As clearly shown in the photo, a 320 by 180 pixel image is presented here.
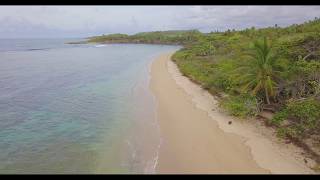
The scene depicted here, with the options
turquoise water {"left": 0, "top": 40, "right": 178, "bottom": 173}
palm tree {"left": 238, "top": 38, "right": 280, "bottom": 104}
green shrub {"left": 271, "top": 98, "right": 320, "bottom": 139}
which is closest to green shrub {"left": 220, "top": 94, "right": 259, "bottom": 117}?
palm tree {"left": 238, "top": 38, "right": 280, "bottom": 104}

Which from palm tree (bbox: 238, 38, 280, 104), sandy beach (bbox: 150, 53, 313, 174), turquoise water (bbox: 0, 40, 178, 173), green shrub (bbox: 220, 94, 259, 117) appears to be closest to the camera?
sandy beach (bbox: 150, 53, 313, 174)

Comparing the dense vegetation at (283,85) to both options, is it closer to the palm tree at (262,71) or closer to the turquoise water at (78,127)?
the palm tree at (262,71)

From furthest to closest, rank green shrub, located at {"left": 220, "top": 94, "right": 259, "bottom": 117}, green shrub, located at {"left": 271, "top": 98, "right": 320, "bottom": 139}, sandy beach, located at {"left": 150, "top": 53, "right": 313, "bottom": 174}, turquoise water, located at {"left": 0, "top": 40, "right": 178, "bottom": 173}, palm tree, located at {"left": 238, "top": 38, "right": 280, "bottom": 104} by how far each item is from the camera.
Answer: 1. palm tree, located at {"left": 238, "top": 38, "right": 280, "bottom": 104}
2. green shrub, located at {"left": 220, "top": 94, "right": 259, "bottom": 117}
3. green shrub, located at {"left": 271, "top": 98, "right": 320, "bottom": 139}
4. turquoise water, located at {"left": 0, "top": 40, "right": 178, "bottom": 173}
5. sandy beach, located at {"left": 150, "top": 53, "right": 313, "bottom": 174}

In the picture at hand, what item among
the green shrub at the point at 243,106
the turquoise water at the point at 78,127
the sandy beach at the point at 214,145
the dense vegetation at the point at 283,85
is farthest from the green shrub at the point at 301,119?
the turquoise water at the point at 78,127

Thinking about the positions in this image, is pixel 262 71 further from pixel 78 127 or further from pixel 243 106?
pixel 78 127

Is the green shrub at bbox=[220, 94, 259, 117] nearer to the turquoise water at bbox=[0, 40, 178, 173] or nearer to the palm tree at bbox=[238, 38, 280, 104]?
the palm tree at bbox=[238, 38, 280, 104]

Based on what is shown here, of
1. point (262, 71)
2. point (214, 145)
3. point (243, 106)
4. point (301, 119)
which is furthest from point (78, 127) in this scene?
point (301, 119)
